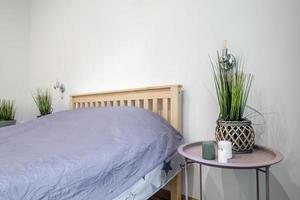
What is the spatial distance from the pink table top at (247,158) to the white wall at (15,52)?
2.79 m

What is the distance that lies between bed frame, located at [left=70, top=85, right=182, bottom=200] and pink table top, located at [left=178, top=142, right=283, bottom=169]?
0.35 metres

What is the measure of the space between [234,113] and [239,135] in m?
0.12

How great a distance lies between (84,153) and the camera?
1.02 metres

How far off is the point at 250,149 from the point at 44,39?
9.46 ft

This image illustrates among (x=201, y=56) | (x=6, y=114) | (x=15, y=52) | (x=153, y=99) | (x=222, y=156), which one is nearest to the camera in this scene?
(x=222, y=156)

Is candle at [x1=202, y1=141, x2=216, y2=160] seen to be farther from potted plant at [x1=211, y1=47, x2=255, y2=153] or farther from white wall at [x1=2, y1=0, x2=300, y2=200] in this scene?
white wall at [x1=2, y1=0, x2=300, y2=200]

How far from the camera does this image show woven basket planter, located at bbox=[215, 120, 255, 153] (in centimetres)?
108

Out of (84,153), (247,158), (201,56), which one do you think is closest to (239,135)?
(247,158)

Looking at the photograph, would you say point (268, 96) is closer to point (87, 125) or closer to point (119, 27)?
point (87, 125)

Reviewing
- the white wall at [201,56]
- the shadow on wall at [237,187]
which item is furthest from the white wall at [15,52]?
the shadow on wall at [237,187]

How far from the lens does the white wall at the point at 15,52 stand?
2951 millimetres

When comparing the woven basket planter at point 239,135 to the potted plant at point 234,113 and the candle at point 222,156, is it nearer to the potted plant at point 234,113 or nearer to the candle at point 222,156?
the potted plant at point 234,113

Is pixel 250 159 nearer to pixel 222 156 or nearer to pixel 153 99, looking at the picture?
pixel 222 156

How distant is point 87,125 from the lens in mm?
1396
